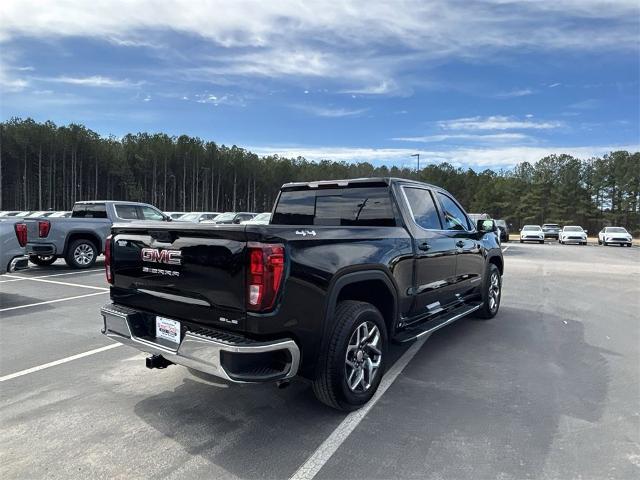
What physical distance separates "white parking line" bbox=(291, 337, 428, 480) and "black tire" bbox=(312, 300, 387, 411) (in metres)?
0.07

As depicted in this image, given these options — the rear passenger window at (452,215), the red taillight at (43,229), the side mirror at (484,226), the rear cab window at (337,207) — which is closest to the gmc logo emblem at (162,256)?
the rear cab window at (337,207)

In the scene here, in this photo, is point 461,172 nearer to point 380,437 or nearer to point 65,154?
point 65,154

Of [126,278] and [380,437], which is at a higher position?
[126,278]

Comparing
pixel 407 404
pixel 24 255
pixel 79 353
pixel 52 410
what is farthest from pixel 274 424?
pixel 24 255

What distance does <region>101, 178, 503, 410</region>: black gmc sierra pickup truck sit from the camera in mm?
2928

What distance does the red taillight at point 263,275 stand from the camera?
9.48ft

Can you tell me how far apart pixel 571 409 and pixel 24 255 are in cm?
866

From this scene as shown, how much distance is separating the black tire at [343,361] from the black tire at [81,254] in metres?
10.6

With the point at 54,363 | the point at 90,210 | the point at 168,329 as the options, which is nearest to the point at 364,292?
the point at 168,329

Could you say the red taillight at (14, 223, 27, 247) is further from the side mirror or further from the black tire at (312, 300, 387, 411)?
the side mirror

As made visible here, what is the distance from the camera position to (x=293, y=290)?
302 centimetres

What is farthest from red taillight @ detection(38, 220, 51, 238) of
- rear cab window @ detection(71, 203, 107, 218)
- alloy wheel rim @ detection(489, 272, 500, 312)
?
alloy wheel rim @ detection(489, 272, 500, 312)

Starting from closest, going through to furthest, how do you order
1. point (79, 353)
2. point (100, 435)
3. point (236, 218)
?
point (100, 435) → point (79, 353) → point (236, 218)

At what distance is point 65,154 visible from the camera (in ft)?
192
